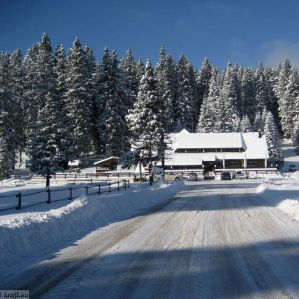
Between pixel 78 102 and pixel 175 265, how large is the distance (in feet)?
225

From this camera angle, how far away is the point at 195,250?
987 centimetres

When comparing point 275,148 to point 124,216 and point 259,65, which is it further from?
point 124,216

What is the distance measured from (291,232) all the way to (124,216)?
7740 mm

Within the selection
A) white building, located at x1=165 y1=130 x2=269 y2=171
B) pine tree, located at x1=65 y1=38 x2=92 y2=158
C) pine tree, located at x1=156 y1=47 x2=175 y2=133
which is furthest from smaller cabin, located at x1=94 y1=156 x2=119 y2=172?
pine tree, located at x1=156 y1=47 x2=175 y2=133

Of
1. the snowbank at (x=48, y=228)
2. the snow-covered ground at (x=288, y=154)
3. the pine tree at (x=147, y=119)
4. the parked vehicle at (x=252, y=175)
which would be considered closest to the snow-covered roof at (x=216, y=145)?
the parked vehicle at (x=252, y=175)

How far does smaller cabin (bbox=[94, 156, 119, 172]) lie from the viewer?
7262 centimetres

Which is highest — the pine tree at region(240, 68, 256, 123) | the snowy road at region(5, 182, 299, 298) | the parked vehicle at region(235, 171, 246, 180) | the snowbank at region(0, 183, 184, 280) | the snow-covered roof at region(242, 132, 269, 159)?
the pine tree at region(240, 68, 256, 123)

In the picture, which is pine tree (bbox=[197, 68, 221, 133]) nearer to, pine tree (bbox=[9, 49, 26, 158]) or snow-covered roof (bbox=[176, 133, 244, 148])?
snow-covered roof (bbox=[176, 133, 244, 148])

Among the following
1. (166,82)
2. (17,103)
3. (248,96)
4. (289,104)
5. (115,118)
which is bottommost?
(115,118)

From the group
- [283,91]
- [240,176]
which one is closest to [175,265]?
[240,176]

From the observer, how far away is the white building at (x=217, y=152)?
259ft

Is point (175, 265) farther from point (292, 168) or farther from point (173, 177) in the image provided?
point (292, 168)

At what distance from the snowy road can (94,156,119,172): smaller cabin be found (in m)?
59.0

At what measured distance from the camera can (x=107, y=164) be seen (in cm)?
7300
